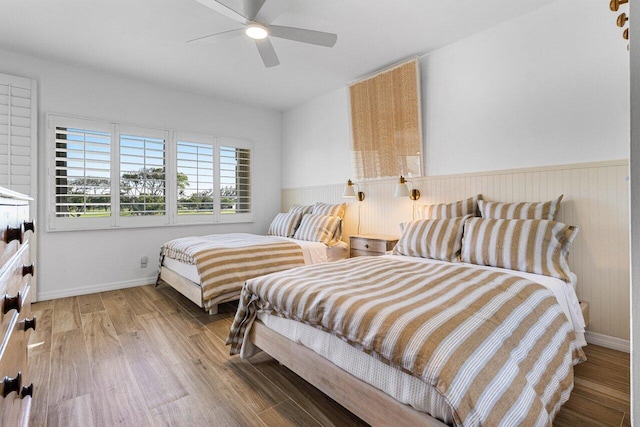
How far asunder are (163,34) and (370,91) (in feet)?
7.37

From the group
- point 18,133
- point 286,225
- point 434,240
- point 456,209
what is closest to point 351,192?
point 286,225

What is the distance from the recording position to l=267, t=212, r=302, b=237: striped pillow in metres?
4.31

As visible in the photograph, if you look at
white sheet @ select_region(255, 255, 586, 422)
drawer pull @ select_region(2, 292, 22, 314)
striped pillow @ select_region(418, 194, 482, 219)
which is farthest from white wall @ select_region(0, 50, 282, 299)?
drawer pull @ select_region(2, 292, 22, 314)

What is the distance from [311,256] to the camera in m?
3.65

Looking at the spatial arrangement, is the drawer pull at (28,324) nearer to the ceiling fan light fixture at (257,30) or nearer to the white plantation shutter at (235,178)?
the ceiling fan light fixture at (257,30)

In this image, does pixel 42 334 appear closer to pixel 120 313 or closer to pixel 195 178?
pixel 120 313

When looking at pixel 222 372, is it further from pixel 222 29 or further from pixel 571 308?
pixel 222 29

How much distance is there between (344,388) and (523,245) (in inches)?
64.3

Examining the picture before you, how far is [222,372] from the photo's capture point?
200 centimetres

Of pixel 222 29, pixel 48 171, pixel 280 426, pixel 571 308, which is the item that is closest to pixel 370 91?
pixel 222 29

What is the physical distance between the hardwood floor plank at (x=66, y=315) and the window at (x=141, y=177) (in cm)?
84

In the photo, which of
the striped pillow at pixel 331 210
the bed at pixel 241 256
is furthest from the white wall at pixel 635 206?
the striped pillow at pixel 331 210

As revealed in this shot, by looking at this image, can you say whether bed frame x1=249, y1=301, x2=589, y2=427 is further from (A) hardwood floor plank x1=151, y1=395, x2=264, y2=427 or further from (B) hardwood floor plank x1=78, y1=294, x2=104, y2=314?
(B) hardwood floor plank x1=78, y1=294, x2=104, y2=314

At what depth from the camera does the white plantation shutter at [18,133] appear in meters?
3.20
